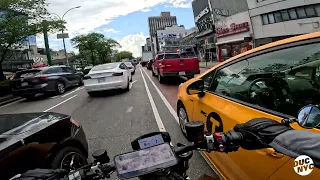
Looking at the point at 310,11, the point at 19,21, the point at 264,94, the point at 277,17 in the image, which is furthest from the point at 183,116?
the point at 277,17

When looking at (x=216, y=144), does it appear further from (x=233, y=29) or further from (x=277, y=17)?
(x=233, y=29)

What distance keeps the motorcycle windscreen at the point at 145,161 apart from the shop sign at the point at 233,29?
36.2 metres

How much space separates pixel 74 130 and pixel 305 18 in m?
30.0

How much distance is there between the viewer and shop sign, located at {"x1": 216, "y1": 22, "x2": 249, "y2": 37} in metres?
35.0

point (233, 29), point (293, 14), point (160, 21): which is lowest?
point (233, 29)

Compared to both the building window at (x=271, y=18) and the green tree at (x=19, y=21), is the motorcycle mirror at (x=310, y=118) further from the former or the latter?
the building window at (x=271, y=18)

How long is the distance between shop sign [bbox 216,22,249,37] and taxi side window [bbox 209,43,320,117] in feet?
113

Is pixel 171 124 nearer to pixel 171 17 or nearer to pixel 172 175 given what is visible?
pixel 172 175

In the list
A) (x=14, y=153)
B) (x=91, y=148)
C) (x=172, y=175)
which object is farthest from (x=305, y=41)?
(x=91, y=148)

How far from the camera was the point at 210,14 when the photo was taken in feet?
153

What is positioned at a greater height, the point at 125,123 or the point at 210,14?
the point at 210,14

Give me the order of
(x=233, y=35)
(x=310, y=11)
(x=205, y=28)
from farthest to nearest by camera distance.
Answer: (x=205, y=28), (x=233, y=35), (x=310, y=11)

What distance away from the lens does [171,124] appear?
5.82 meters

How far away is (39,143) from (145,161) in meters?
1.92
